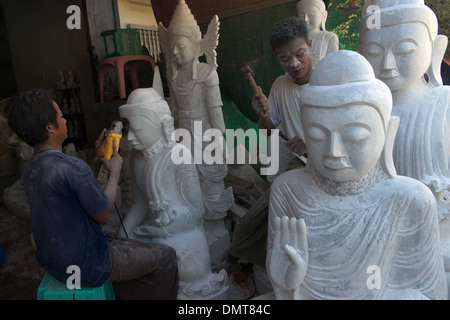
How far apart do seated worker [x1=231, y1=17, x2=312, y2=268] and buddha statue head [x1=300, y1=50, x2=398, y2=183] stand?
801 millimetres

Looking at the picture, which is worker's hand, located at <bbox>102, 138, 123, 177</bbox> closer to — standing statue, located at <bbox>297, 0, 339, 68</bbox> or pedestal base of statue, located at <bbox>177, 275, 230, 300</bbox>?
pedestal base of statue, located at <bbox>177, 275, 230, 300</bbox>

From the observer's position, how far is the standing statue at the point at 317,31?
4.01 m

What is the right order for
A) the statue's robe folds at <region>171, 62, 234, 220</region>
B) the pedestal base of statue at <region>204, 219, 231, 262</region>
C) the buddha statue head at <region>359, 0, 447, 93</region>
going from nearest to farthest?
the buddha statue head at <region>359, 0, 447, 93</region> < the pedestal base of statue at <region>204, 219, 231, 262</region> < the statue's robe folds at <region>171, 62, 234, 220</region>

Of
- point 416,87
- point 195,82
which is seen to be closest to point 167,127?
point 195,82

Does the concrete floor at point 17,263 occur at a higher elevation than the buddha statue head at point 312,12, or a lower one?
lower

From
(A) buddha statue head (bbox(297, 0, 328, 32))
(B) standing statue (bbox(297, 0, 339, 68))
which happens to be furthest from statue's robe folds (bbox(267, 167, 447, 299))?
(A) buddha statue head (bbox(297, 0, 328, 32))

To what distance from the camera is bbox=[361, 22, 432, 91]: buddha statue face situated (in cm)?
188

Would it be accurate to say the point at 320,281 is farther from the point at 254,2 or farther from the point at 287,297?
the point at 254,2

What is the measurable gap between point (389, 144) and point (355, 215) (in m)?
0.33

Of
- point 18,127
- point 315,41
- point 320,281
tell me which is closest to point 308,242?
point 320,281

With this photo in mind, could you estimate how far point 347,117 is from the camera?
144 centimetres

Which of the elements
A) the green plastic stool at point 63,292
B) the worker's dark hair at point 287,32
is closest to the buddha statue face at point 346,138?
the worker's dark hair at point 287,32

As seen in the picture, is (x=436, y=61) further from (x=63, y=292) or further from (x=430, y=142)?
(x=63, y=292)

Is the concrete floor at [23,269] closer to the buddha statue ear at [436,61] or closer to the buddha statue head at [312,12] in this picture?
the buddha statue ear at [436,61]
